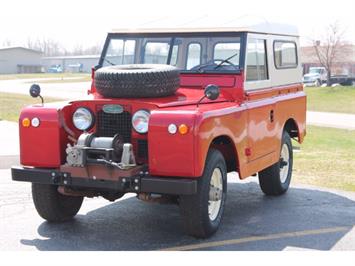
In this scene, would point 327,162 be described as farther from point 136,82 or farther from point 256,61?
point 136,82

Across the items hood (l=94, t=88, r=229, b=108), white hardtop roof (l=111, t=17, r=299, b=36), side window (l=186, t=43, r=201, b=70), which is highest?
white hardtop roof (l=111, t=17, r=299, b=36)

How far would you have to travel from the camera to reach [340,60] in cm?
6034

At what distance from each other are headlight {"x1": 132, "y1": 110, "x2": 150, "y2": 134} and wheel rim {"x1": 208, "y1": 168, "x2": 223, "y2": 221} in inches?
33.6

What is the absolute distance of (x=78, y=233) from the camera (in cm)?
630

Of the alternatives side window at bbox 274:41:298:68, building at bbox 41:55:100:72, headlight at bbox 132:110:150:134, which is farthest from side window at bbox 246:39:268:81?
building at bbox 41:55:100:72

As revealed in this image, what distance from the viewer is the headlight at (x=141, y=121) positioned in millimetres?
5891

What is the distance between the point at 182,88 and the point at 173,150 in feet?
5.48

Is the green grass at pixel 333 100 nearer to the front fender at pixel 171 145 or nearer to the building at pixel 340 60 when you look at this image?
the building at pixel 340 60

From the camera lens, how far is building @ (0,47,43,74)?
103500 millimetres

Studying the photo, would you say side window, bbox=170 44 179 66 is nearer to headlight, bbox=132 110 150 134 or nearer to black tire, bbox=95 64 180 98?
black tire, bbox=95 64 180 98

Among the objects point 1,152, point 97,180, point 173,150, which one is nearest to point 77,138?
point 97,180

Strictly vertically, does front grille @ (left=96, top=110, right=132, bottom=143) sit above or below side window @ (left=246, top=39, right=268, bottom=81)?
below

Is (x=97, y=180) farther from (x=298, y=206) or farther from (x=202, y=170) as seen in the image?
(x=298, y=206)

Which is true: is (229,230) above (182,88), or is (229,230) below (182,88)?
→ below
